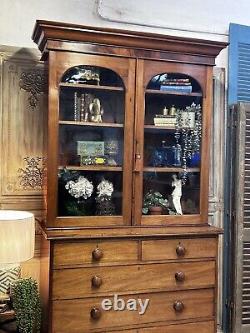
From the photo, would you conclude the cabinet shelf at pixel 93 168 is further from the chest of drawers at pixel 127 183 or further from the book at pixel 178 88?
the book at pixel 178 88

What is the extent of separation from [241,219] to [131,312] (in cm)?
99

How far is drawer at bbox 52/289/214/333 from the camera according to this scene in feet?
6.91

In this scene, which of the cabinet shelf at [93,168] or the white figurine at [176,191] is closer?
Answer: the cabinet shelf at [93,168]

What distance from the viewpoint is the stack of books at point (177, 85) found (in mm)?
2359

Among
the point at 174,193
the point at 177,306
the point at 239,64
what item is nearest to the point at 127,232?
the point at 174,193

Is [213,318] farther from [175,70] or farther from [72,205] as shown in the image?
[175,70]

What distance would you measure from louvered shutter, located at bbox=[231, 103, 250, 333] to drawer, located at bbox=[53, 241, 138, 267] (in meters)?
0.86

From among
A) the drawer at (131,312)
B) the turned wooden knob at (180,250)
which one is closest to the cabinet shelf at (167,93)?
the turned wooden knob at (180,250)

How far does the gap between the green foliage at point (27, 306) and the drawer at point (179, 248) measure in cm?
64

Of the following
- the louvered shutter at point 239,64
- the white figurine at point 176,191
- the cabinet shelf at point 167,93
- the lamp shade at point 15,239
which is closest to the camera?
the lamp shade at point 15,239

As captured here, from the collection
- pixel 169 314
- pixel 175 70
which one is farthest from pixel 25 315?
pixel 175 70

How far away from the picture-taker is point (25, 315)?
217cm

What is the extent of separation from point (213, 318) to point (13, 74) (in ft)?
6.13

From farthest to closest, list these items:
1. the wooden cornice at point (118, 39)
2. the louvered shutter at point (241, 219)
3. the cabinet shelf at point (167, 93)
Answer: the louvered shutter at point (241, 219), the cabinet shelf at point (167, 93), the wooden cornice at point (118, 39)
